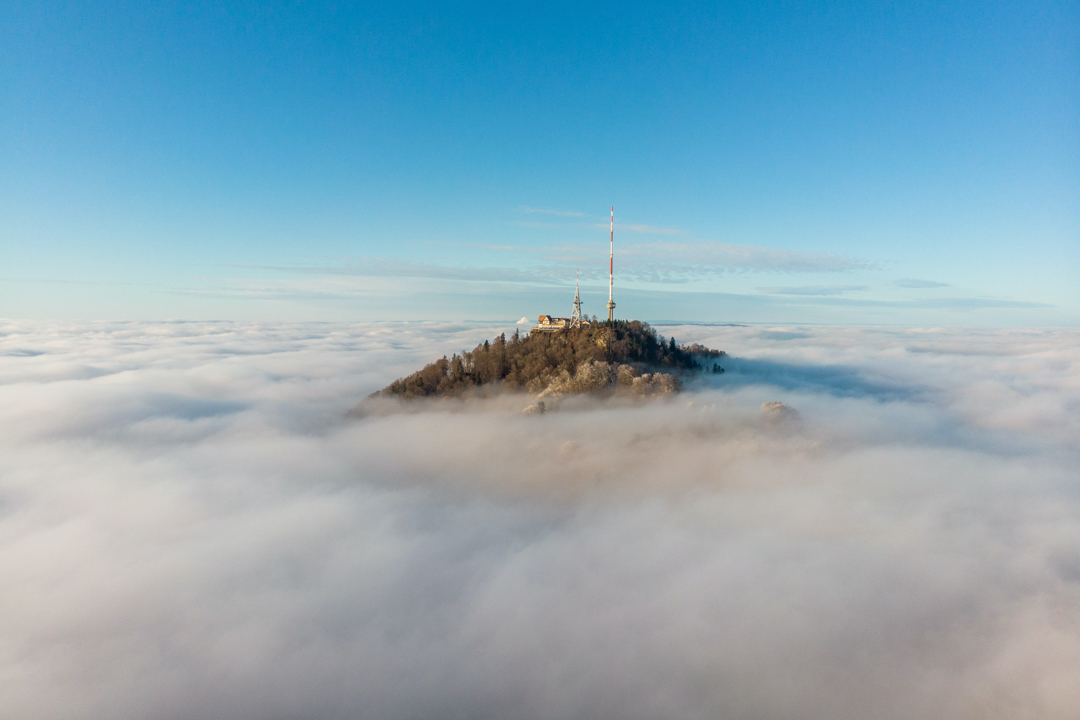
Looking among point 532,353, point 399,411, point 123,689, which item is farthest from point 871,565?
point 399,411

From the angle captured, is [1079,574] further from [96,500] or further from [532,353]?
[96,500]

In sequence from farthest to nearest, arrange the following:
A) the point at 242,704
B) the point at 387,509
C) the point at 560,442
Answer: the point at 560,442 → the point at 387,509 → the point at 242,704

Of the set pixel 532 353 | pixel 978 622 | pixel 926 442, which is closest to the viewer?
pixel 978 622

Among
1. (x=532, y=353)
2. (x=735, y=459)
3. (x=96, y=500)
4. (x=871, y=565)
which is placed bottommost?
(x=96, y=500)

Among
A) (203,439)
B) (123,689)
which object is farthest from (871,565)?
(203,439)

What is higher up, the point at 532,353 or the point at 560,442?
the point at 532,353

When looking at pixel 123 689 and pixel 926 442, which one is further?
pixel 926 442
